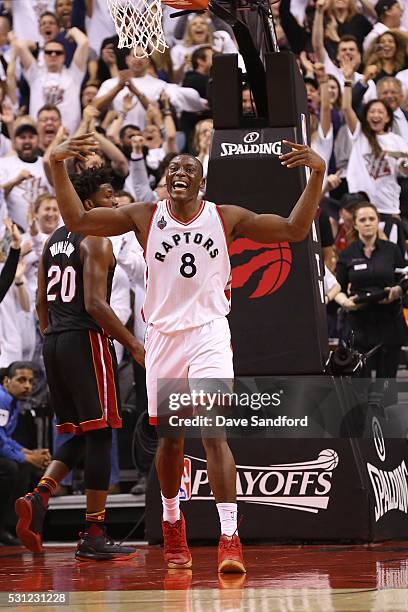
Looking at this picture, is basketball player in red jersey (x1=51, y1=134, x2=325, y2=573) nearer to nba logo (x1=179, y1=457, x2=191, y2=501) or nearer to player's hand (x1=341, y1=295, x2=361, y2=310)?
nba logo (x1=179, y1=457, x2=191, y2=501)

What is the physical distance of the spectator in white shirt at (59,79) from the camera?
12594 mm

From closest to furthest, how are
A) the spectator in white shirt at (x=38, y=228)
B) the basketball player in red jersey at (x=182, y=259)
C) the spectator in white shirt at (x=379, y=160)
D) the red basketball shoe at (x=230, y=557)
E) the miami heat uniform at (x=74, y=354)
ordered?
1. the red basketball shoe at (x=230, y=557)
2. the basketball player in red jersey at (x=182, y=259)
3. the miami heat uniform at (x=74, y=354)
4. the spectator in white shirt at (x=379, y=160)
5. the spectator in white shirt at (x=38, y=228)

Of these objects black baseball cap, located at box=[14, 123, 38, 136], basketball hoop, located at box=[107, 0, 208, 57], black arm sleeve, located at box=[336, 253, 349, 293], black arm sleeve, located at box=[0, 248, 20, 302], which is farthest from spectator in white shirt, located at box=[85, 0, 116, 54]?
basketball hoop, located at box=[107, 0, 208, 57]

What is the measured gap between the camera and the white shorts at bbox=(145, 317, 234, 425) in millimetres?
5754

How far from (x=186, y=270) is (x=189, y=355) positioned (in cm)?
45

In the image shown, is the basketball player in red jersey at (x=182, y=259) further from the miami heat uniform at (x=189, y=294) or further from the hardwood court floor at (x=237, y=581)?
the hardwood court floor at (x=237, y=581)

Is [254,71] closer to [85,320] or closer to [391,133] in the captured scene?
[85,320]

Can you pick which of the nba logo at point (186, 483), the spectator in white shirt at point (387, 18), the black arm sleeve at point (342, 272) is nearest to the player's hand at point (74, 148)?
the nba logo at point (186, 483)

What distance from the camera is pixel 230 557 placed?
5.36 meters

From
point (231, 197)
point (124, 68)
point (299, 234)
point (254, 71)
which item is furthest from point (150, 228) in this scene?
point (124, 68)

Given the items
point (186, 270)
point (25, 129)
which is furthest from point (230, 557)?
point (25, 129)

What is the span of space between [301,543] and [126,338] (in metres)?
1.83

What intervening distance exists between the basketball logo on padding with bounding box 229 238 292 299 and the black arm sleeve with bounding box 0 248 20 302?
309 centimetres

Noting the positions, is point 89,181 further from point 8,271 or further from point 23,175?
Answer: point 23,175
